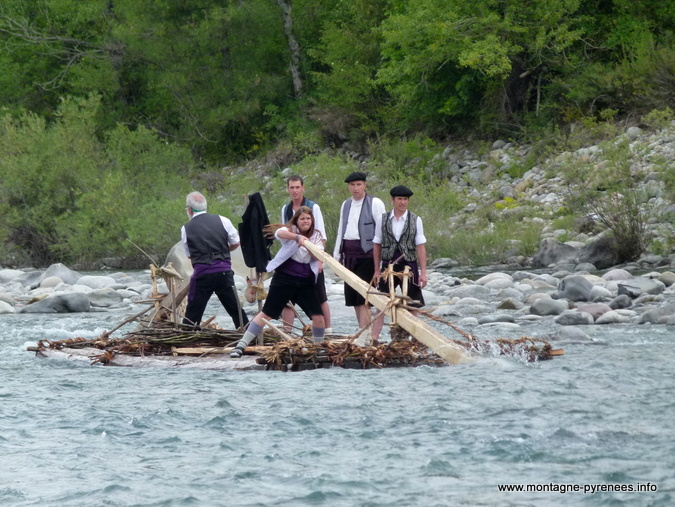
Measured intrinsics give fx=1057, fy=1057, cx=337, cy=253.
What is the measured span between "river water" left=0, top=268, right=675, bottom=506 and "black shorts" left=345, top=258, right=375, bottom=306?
998 millimetres

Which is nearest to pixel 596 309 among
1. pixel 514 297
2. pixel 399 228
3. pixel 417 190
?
pixel 514 297

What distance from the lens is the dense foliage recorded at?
2933 cm

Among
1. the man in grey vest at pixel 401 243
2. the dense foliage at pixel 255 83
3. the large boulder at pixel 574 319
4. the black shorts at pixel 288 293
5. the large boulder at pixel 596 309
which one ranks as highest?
the dense foliage at pixel 255 83

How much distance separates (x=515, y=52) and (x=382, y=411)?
934 inches

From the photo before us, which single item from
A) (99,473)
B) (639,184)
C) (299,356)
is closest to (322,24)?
(639,184)

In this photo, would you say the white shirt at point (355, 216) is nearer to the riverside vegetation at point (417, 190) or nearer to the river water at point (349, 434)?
the river water at point (349, 434)

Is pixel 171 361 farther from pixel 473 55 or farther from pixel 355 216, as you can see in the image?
pixel 473 55

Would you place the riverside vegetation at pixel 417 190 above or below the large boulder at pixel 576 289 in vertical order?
above

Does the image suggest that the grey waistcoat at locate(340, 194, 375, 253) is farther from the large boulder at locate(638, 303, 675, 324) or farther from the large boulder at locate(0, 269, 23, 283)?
the large boulder at locate(0, 269, 23, 283)

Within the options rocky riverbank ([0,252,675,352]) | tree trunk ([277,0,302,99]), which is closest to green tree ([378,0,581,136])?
tree trunk ([277,0,302,99])

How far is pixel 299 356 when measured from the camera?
958 cm

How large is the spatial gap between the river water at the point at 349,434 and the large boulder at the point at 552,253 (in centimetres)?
997

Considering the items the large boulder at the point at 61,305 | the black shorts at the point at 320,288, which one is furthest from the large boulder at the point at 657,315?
the large boulder at the point at 61,305

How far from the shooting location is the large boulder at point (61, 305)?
18.3 m
